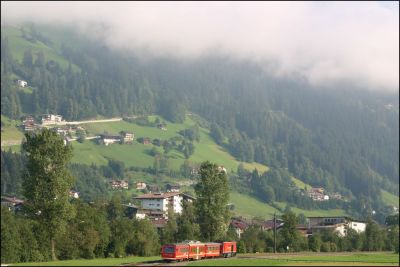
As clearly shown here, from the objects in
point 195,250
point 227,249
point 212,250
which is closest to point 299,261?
point 195,250

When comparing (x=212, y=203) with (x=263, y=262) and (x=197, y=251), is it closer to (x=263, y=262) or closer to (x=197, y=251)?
(x=197, y=251)

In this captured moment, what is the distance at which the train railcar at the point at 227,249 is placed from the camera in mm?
113125

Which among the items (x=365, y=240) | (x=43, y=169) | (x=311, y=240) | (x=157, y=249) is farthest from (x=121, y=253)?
(x=365, y=240)

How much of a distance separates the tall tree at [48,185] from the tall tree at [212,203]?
4131 cm

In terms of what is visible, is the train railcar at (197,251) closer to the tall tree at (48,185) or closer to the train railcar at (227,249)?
the train railcar at (227,249)

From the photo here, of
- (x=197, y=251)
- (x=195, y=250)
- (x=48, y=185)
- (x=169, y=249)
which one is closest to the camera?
(x=169, y=249)

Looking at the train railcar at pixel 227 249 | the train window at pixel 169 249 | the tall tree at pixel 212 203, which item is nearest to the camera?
the train window at pixel 169 249

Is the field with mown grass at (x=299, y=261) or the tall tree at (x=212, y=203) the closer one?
the field with mown grass at (x=299, y=261)

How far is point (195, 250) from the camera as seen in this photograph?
332 feet

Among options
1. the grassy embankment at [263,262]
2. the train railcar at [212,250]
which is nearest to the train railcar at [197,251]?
the train railcar at [212,250]

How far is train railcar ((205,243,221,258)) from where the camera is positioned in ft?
351

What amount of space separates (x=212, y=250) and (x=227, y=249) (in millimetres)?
7182

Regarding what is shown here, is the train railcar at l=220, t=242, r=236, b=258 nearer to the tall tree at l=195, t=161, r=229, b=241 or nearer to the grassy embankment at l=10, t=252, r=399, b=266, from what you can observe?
the grassy embankment at l=10, t=252, r=399, b=266

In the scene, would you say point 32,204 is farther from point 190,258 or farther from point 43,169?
point 190,258
